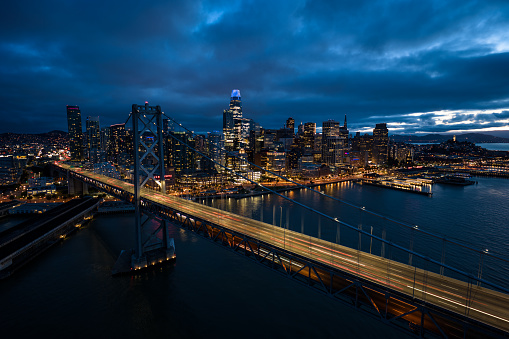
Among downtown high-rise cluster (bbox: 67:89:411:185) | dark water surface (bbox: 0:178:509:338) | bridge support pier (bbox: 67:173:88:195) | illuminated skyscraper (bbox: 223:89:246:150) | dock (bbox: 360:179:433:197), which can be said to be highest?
illuminated skyscraper (bbox: 223:89:246:150)

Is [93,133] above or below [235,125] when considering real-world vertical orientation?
below

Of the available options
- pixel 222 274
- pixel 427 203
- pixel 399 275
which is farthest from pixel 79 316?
pixel 427 203

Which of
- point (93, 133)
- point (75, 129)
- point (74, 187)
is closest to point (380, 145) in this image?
point (74, 187)

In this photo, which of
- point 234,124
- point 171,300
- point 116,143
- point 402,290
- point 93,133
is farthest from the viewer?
point 234,124

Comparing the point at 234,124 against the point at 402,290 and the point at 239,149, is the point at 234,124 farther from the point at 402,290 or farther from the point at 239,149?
the point at 402,290

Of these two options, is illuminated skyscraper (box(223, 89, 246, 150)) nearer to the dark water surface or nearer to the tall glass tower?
the tall glass tower

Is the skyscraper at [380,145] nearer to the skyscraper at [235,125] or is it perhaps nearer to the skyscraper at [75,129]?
the skyscraper at [235,125]

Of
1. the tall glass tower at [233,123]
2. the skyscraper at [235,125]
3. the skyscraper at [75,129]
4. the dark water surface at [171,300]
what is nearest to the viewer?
the dark water surface at [171,300]

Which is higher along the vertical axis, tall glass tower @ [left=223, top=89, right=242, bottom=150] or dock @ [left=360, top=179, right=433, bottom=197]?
tall glass tower @ [left=223, top=89, right=242, bottom=150]

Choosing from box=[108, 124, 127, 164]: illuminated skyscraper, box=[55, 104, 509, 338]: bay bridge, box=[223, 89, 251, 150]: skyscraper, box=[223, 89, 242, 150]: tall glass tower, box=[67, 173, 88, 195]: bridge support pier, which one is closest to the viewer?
box=[55, 104, 509, 338]: bay bridge

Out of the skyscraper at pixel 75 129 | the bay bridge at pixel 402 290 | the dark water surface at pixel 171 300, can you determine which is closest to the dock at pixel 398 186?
the dark water surface at pixel 171 300

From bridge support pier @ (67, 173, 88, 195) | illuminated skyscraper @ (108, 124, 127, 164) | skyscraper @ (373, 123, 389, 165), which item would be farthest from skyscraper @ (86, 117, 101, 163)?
skyscraper @ (373, 123, 389, 165)
